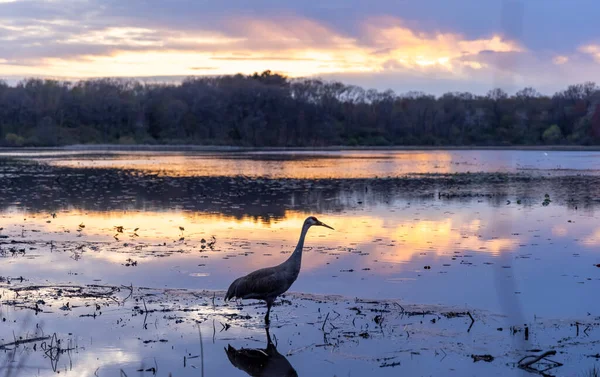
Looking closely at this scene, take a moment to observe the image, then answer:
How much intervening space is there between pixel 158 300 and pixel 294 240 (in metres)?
7.43

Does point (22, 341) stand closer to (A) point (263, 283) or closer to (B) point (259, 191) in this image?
(A) point (263, 283)

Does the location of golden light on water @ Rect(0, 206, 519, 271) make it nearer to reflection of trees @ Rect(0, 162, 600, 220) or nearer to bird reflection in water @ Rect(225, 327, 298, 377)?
reflection of trees @ Rect(0, 162, 600, 220)

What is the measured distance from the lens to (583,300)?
12.9m

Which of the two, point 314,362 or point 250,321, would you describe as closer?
point 314,362

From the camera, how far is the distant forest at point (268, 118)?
416 feet

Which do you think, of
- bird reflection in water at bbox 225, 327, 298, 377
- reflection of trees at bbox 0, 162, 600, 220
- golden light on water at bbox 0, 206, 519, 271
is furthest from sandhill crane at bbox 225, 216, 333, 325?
reflection of trees at bbox 0, 162, 600, 220

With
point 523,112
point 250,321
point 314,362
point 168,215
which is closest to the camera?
point 314,362

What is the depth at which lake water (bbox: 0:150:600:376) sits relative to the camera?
1005cm

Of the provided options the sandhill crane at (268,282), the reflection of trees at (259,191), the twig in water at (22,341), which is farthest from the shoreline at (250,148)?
the twig in water at (22,341)

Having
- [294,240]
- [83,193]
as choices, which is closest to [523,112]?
[83,193]

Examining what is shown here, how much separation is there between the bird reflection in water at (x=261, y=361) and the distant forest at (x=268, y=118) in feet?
371

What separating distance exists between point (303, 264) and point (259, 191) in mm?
19271

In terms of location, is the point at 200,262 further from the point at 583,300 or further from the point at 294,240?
the point at 583,300

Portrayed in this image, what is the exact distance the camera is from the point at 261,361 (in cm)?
986
